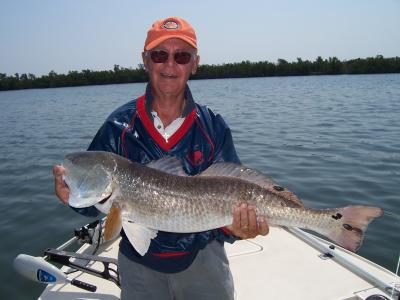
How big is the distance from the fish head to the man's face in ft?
2.86

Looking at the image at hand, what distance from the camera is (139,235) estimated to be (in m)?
3.30

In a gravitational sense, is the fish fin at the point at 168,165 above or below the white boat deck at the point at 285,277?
above

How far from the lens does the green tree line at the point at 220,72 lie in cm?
10319

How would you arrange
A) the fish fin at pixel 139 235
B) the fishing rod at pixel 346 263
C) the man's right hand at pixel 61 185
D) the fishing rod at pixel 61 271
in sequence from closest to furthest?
the fish fin at pixel 139 235, the man's right hand at pixel 61 185, the fishing rod at pixel 346 263, the fishing rod at pixel 61 271

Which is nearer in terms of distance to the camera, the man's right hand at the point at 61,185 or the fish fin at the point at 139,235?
the fish fin at the point at 139,235

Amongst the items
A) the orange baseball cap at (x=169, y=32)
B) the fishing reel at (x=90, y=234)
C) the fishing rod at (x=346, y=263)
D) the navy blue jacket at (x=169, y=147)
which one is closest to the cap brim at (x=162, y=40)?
the orange baseball cap at (x=169, y=32)

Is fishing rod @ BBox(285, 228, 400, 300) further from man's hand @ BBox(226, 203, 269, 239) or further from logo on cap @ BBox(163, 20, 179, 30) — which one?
logo on cap @ BBox(163, 20, 179, 30)

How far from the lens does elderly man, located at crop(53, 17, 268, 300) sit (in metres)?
3.44

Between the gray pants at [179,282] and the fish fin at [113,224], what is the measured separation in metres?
0.41

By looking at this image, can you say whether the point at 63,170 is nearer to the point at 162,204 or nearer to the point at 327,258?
the point at 162,204

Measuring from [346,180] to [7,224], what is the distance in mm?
9015

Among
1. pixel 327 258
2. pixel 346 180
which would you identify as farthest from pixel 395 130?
pixel 327 258

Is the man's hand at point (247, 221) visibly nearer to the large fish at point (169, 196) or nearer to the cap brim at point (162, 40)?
the large fish at point (169, 196)

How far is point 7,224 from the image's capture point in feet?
29.9
